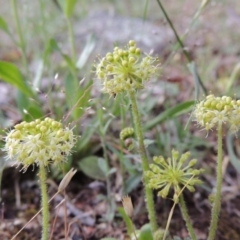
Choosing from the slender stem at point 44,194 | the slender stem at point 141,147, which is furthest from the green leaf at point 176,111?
the slender stem at point 44,194

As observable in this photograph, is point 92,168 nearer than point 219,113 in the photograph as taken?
No

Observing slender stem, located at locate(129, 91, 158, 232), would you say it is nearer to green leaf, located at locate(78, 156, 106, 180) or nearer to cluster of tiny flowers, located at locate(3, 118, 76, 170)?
cluster of tiny flowers, located at locate(3, 118, 76, 170)

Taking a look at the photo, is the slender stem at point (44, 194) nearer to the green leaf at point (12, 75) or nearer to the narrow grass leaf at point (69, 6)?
the green leaf at point (12, 75)

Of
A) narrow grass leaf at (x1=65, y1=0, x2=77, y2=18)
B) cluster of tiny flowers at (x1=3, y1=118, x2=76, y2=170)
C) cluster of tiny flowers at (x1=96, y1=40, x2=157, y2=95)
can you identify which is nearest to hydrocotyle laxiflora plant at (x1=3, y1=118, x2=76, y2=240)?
cluster of tiny flowers at (x1=3, y1=118, x2=76, y2=170)

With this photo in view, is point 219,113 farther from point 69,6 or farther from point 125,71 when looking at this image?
point 69,6

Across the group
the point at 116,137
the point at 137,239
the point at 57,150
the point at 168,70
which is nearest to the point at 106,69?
the point at 57,150

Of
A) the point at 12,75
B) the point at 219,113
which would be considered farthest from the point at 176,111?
the point at 12,75

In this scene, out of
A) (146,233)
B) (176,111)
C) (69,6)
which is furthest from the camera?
(69,6)
